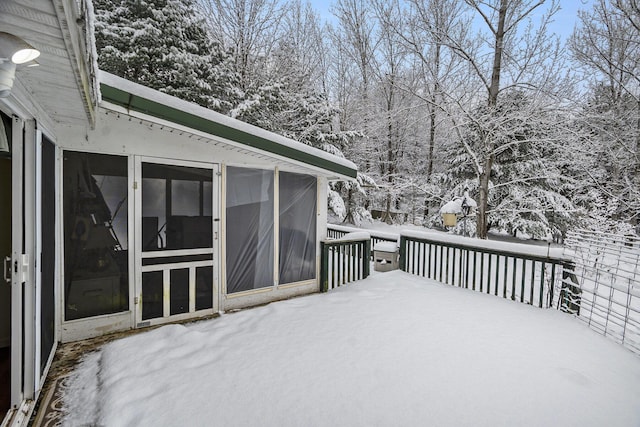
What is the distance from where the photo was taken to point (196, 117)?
3.04 metres

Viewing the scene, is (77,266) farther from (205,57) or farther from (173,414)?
(205,57)

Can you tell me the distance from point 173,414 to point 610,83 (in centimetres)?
1345

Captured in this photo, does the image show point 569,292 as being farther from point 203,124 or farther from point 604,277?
point 203,124

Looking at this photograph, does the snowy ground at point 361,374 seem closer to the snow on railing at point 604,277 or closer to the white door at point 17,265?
the snow on railing at point 604,277

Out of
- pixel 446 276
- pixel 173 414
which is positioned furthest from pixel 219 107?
pixel 173 414

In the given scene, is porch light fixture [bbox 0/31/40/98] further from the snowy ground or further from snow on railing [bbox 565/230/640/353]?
snow on railing [bbox 565/230/640/353]

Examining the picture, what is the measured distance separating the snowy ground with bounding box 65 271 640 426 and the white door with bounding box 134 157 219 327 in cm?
34

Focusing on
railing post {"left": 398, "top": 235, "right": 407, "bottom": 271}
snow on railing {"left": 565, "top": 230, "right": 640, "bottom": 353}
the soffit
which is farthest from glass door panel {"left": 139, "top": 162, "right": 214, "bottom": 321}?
snow on railing {"left": 565, "top": 230, "right": 640, "bottom": 353}

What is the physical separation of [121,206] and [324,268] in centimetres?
285

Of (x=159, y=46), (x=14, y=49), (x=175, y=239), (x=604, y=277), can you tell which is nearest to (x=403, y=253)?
(x=604, y=277)

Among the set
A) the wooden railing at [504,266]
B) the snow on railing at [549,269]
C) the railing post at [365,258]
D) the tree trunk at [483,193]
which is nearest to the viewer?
the snow on railing at [549,269]

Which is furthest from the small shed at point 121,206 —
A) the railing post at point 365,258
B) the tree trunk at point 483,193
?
the tree trunk at point 483,193

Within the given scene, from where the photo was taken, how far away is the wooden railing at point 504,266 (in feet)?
13.1

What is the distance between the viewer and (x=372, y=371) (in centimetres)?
252
